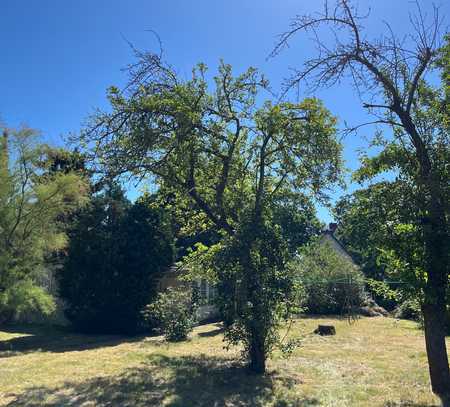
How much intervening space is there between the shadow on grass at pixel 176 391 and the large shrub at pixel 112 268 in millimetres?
6782

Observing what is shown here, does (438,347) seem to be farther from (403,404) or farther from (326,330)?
(326,330)

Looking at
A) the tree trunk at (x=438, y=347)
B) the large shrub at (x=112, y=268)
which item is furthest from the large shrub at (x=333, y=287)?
the tree trunk at (x=438, y=347)

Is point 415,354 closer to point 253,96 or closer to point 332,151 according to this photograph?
point 332,151

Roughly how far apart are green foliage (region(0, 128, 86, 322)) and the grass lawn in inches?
60.9

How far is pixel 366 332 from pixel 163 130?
1001cm

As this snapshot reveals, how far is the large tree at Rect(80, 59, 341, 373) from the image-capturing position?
26.0 ft

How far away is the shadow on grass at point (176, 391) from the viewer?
6496 millimetres

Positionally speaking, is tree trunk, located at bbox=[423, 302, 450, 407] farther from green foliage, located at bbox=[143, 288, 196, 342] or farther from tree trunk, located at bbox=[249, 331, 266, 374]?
green foliage, located at bbox=[143, 288, 196, 342]

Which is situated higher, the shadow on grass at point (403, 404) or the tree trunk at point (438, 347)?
the tree trunk at point (438, 347)

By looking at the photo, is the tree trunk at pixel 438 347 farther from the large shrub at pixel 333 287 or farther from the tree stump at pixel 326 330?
the large shrub at pixel 333 287

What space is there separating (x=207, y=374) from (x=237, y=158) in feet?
14.5

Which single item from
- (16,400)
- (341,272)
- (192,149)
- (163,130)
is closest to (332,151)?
(192,149)

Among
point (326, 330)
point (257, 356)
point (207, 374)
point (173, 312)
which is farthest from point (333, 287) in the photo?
point (207, 374)

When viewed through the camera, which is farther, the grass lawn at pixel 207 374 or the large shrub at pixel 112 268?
the large shrub at pixel 112 268
